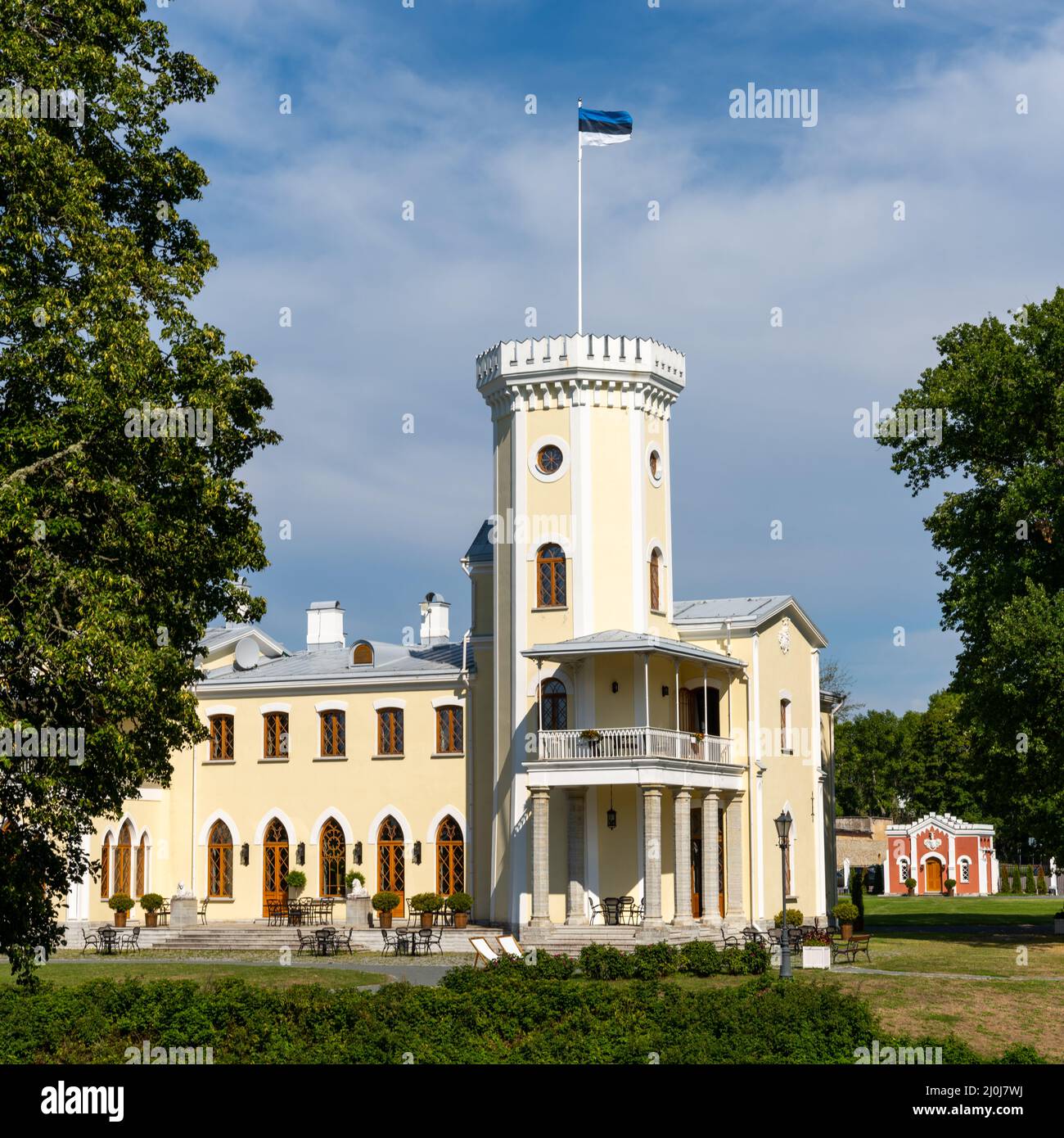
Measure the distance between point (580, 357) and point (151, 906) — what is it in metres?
18.5

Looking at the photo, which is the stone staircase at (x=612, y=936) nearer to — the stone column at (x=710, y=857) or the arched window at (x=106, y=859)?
the stone column at (x=710, y=857)

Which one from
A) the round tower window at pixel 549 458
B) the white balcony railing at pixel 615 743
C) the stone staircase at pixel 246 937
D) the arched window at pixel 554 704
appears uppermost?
the round tower window at pixel 549 458

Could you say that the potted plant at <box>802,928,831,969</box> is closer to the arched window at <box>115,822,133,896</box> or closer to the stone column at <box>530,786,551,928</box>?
the stone column at <box>530,786,551,928</box>

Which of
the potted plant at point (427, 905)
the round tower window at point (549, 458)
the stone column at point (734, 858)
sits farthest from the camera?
the round tower window at point (549, 458)

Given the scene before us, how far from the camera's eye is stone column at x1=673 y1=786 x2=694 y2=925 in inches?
1385

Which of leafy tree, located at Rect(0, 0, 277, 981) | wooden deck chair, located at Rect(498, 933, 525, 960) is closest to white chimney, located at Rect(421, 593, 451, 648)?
wooden deck chair, located at Rect(498, 933, 525, 960)

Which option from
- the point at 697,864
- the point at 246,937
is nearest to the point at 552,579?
the point at 697,864

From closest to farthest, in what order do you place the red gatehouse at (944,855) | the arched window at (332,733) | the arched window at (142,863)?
1. the arched window at (332,733)
2. the arched window at (142,863)
3. the red gatehouse at (944,855)

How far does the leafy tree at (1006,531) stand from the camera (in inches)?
1276

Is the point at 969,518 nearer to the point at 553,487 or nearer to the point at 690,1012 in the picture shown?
the point at 553,487

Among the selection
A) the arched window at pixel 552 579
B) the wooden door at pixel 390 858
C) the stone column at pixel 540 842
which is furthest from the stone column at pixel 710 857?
the wooden door at pixel 390 858

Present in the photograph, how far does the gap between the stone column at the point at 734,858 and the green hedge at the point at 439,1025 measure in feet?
61.5

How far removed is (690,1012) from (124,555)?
849cm
